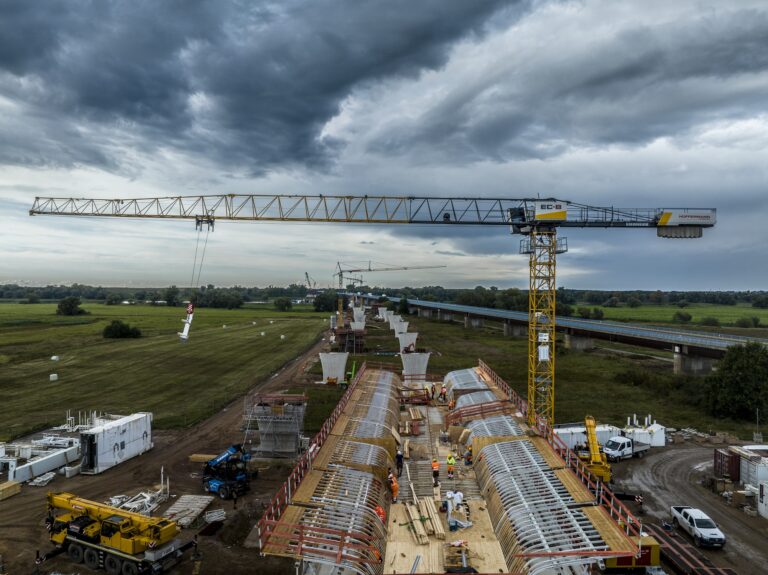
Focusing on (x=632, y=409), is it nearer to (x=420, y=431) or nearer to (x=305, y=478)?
(x=420, y=431)

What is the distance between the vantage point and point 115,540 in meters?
18.0

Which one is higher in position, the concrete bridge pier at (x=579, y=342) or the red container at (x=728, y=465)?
the concrete bridge pier at (x=579, y=342)

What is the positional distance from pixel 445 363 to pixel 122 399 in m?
41.0

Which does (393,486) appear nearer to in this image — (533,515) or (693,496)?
(533,515)

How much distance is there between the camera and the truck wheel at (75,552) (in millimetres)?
18812

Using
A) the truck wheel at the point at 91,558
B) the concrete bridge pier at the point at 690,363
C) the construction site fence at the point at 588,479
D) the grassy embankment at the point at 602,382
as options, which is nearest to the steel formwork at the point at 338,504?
the truck wheel at the point at 91,558

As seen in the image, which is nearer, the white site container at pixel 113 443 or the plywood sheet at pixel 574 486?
the plywood sheet at pixel 574 486

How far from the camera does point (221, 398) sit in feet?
151

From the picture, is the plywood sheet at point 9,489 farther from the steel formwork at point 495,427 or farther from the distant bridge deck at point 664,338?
the distant bridge deck at point 664,338

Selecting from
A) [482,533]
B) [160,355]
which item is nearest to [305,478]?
[482,533]

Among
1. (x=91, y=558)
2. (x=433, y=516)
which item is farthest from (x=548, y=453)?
(x=91, y=558)

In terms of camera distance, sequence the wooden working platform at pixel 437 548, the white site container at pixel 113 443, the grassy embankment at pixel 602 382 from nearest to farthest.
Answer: the wooden working platform at pixel 437 548, the white site container at pixel 113 443, the grassy embankment at pixel 602 382

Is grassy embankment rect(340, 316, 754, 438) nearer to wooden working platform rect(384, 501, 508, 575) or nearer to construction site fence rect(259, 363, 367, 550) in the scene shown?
construction site fence rect(259, 363, 367, 550)

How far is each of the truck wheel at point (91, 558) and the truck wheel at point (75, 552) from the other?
0.25 metres
